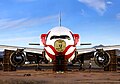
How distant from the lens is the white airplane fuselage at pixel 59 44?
107ft

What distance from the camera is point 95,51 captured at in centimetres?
3750

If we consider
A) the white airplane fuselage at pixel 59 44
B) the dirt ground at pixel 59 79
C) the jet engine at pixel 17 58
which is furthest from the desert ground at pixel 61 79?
the jet engine at pixel 17 58

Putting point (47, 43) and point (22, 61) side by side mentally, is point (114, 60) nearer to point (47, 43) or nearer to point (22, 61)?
point (47, 43)

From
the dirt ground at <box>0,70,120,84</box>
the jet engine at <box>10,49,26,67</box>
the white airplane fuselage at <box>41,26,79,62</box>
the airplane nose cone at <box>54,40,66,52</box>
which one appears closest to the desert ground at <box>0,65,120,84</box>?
the dirt ground at <box>0,70,120,84</box>

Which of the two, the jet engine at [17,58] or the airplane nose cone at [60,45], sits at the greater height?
the airplane nose cone at [60,45]

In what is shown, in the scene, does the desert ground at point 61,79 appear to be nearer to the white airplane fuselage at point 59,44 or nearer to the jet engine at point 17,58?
the white airplane fuselage at point 59,44

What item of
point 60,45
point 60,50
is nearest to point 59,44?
point 60,45

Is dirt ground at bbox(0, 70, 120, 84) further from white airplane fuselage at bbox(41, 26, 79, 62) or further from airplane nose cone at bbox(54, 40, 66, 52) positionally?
white airplane fuselage at bbox(41, 26, 79, 62)

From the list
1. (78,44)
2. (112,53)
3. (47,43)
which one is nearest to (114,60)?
(112,53)

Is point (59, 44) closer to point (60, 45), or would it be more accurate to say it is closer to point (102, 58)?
point (60, 45)

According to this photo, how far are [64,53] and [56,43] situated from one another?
1.57 metres

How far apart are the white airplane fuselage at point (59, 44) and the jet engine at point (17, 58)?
10.0 ft

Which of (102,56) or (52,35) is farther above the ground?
(52,35)

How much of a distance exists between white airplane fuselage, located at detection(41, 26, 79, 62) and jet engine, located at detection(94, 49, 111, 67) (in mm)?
2904
